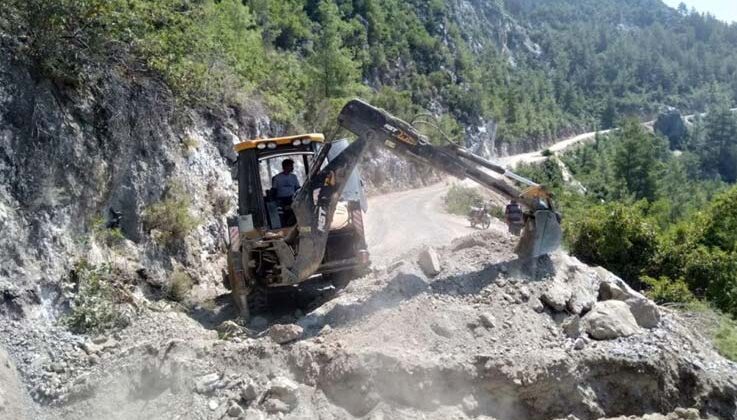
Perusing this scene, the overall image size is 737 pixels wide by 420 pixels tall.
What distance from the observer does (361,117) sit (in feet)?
30.4

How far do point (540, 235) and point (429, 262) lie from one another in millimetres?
1659

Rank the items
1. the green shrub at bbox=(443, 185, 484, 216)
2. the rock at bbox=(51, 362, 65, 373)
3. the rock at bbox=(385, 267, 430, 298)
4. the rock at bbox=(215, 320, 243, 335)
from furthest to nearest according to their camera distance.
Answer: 1. the green shrub at bbox=(443, 185, 484, 216)
2. the rock at bbox=(385, 267, 430, 298)
3. the rock at bbox=(215, 320, 243, 335)
4. the rock at bbox=(51, 362, 65, 373)

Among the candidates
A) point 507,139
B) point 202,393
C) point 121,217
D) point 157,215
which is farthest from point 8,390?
point 507,139

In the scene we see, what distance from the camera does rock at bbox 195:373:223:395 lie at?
6.78m

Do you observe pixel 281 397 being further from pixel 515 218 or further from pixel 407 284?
pixel 515 218

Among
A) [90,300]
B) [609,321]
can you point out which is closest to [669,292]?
[609,321]

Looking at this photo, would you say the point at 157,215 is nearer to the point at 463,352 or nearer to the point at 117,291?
the point at 117,291

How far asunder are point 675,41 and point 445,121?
15770 centimetres

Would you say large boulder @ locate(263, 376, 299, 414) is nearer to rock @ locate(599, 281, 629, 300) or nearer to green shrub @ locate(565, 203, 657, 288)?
rock @ locate(599, 281, 629, 300)

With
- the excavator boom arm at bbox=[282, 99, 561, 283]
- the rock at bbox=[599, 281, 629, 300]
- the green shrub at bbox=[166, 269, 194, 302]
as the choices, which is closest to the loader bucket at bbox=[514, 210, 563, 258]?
the excavator boom arm at bbox=[282, 99, 561, 283]

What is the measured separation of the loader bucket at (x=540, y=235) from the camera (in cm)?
927

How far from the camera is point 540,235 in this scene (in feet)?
30.7

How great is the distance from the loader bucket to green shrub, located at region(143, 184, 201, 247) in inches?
242

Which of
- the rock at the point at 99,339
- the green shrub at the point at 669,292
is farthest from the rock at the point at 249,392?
the green shrub at the point at 669,292
